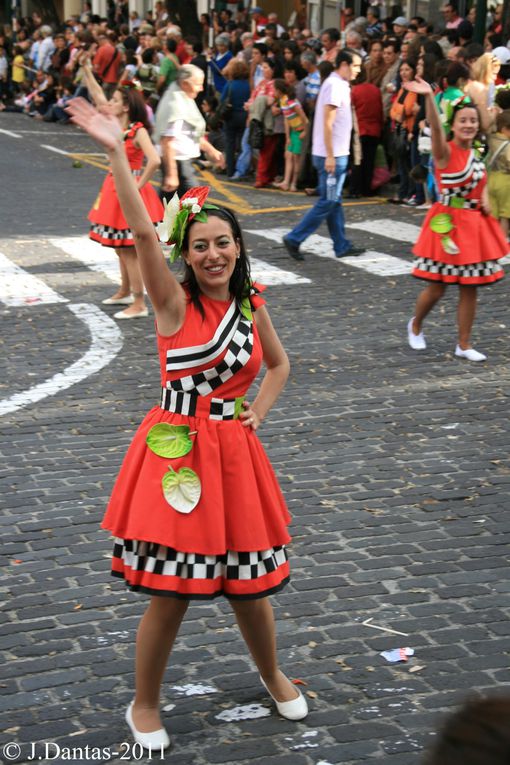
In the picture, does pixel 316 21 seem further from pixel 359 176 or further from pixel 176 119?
pixel 176 119

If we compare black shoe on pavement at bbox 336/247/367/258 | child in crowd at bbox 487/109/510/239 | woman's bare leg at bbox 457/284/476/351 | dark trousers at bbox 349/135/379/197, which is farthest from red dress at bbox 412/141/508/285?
dark trousers at bbox 349/135/379/197

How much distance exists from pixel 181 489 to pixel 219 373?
1.37ft

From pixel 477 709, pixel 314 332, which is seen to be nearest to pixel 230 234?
pixel 477 709

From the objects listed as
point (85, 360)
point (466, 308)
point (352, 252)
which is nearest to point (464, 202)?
point (466, 308)

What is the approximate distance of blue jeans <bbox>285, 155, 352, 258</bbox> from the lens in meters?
12.4

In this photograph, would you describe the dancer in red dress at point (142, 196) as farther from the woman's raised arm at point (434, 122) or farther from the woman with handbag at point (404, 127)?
the woman with handbag at point (404, 127)

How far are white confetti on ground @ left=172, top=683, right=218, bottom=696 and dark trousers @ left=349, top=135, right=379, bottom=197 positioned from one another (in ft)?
44.4

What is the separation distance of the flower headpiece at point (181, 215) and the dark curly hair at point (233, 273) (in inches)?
0.7

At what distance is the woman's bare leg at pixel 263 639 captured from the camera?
158 inches

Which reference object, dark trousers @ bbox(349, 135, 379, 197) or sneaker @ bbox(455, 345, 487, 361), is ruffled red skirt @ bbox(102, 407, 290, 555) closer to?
sneaker @ bbox(455, 345, 487, 361)

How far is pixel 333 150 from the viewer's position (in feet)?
40.1

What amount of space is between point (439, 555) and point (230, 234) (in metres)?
2.29

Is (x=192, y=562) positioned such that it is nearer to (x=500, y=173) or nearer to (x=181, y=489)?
(x=181, y=489)

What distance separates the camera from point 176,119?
Answer: 1161 centimetres
